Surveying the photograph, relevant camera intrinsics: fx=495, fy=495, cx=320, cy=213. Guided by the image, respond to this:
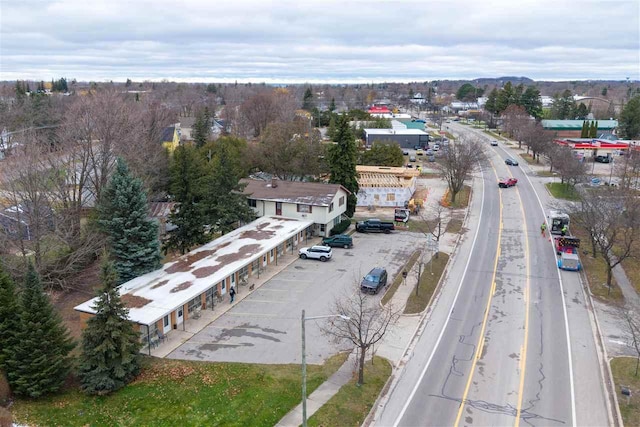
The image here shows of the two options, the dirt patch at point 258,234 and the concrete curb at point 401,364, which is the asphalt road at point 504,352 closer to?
the concrete curb at point 401,364

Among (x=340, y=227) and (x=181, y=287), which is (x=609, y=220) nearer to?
(x=340, y=227)

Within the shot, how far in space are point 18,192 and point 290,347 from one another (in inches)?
850

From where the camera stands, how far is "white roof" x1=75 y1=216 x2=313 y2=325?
89.5 feet

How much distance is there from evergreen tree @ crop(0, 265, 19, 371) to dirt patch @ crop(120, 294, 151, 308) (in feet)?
18.8

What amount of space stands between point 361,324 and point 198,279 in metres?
12.3

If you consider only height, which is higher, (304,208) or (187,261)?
(304,208)

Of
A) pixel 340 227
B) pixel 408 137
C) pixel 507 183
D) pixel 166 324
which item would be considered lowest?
pixel 166 324

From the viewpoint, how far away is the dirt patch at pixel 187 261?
1287 inches

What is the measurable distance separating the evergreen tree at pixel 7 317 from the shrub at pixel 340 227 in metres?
28.2

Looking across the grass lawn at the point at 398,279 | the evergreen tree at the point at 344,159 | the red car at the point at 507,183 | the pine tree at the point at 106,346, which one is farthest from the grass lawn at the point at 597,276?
the pine tree at the point at 106,346

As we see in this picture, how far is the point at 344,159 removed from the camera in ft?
168

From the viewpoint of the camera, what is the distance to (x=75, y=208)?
127ft

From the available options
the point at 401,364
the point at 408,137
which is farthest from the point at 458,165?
the point at 408,137

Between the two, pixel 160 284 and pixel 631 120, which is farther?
pixel 631 120
